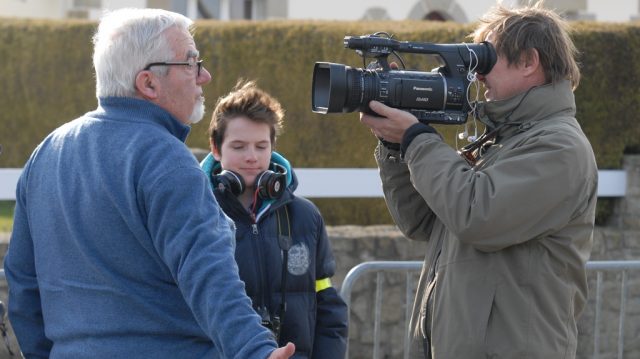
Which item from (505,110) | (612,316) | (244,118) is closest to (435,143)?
(505,110)

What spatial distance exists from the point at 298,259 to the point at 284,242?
2.9 inches

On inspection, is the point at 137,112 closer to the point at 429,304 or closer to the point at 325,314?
the point at 429,304

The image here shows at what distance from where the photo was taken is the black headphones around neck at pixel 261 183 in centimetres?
379

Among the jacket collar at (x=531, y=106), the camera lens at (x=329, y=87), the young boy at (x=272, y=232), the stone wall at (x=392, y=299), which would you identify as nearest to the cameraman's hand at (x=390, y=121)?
the camera lens at (x=329, y=87)

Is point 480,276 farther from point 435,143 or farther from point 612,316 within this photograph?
point 612,316

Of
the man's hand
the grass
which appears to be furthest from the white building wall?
the man's hand

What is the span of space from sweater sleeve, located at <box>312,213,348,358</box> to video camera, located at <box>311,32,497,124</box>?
64 cm

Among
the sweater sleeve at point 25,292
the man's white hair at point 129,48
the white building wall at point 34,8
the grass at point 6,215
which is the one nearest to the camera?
the man's white hair at point 129,48

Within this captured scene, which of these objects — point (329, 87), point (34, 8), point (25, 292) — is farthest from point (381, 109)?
point (34, 8)

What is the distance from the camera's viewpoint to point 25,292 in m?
3.04

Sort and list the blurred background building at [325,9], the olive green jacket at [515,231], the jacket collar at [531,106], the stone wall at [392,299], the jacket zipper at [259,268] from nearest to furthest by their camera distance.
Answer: the olive green jacket at [515,231], the jacket collar at [531,106], the jacket zipper at [259,268], the stone wall at [392,299], the blurred background building at [325,9]

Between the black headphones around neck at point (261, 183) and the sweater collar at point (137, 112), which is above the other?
the sweater collar at point (137, 112)

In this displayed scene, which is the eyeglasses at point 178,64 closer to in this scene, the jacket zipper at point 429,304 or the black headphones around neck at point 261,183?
the black headphones around neck at point 261,183

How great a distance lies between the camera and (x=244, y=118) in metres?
3.96
